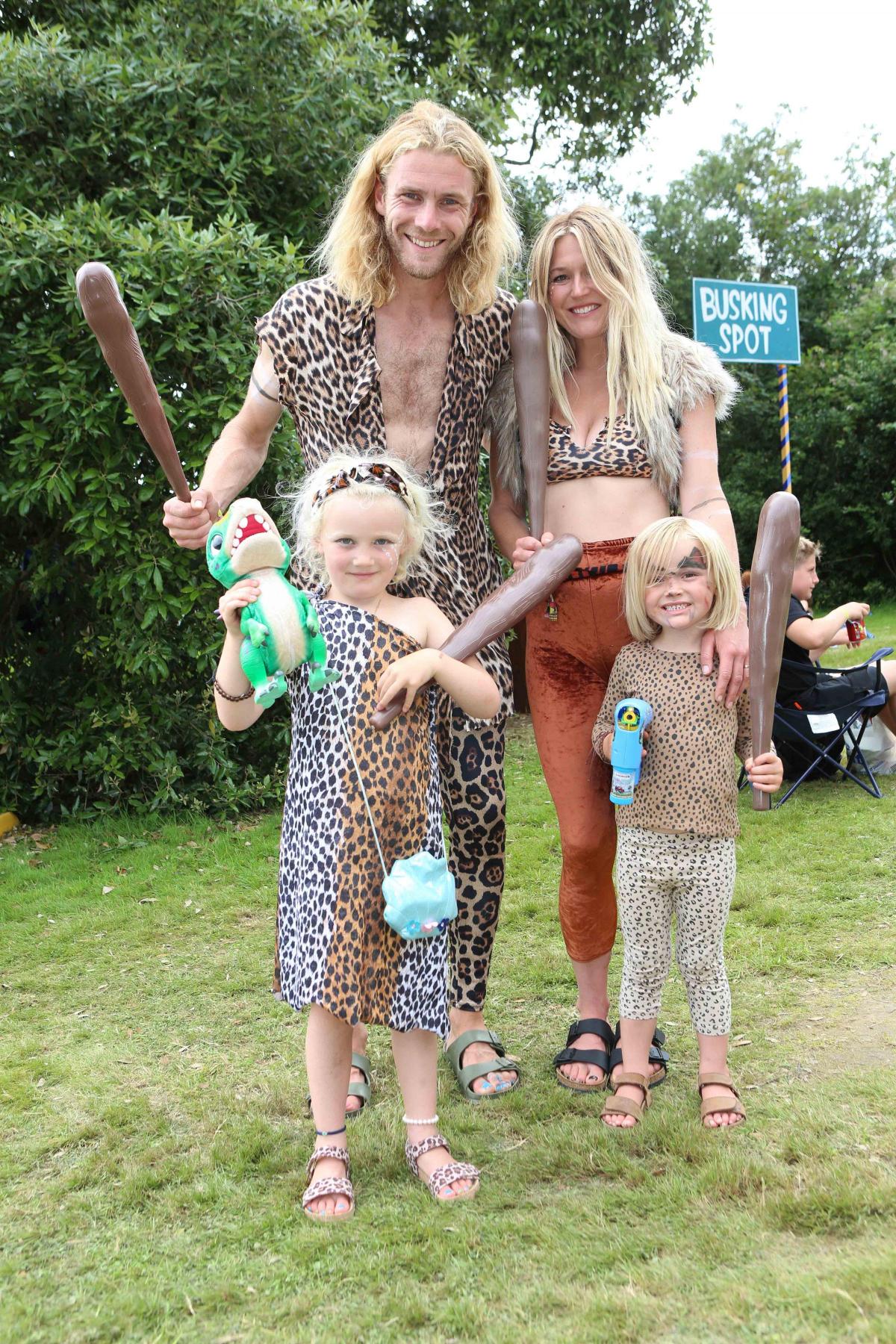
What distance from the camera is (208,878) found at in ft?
16.6

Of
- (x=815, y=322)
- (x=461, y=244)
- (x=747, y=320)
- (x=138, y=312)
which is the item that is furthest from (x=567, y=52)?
(x=815, y=322)

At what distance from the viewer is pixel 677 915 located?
2707 mm

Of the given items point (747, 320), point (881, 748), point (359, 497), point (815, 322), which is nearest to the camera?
point (359, 497)

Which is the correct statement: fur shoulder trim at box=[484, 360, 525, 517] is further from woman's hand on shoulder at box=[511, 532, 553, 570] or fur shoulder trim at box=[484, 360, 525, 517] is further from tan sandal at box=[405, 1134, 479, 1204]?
tan sandal at box=[405, 1134, 479, 1204]

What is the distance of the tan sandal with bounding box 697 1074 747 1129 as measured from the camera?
2.61 m

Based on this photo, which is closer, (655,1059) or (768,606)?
(768,606)

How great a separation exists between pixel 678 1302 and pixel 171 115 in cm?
545

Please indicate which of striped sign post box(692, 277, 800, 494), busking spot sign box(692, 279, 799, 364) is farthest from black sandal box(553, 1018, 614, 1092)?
busking spot sign box(692, 279, 799, 364)

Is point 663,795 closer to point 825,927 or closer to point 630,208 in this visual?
point 825,927

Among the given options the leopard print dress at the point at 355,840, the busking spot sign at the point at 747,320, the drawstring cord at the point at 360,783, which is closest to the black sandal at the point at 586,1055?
the leopard print dress at the point at 355,840

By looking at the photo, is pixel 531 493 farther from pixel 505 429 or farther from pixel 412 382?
pixel 412 382

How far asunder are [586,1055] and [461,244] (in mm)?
2032

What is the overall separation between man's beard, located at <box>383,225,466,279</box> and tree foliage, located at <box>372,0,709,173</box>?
18.6ft

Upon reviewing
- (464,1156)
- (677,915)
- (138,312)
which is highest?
(138,312)
